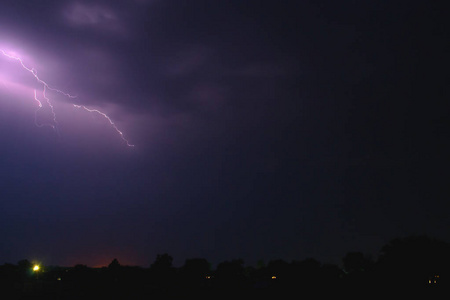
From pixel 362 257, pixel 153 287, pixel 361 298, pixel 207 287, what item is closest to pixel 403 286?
pixel 361 298

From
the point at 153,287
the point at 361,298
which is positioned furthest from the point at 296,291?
the point at 153,287

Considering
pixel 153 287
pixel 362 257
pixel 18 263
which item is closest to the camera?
pixel 153 287

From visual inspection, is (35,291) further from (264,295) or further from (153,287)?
(264,295)

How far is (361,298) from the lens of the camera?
53.7 feet

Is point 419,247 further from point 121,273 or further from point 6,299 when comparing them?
point 6,299

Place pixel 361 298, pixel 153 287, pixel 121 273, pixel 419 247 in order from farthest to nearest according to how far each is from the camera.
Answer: pixel 419 247
pixel 121 273
pixel 153 287
pixel 361 298

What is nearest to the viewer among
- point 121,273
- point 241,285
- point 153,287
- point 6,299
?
point 6,299

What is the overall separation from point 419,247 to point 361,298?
18782 mm

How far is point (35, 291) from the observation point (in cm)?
1625

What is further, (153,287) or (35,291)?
(153,287)

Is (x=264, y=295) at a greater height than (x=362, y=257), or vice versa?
(x=362, y=257)

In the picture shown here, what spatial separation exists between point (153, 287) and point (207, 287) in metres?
2.39

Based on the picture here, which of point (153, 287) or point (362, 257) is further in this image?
point (362, 257)

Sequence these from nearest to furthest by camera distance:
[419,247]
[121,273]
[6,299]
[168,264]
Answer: [6,299] < [121,273] < [419,247] < [168,264]
